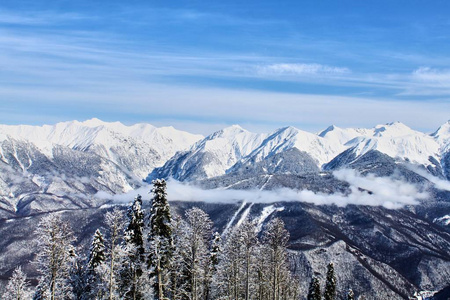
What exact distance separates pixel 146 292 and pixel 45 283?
13.3m

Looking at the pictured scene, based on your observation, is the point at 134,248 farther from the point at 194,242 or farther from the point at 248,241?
the point at 248,241

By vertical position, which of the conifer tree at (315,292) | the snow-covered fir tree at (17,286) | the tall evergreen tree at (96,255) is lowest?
the conifer tree at (315,292)

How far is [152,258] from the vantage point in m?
47.9

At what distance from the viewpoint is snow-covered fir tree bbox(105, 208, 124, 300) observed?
1918 inches

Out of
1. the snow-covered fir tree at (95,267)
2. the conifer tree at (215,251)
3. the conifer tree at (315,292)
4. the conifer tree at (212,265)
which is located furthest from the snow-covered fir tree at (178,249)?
the conifer tree at (315,292)

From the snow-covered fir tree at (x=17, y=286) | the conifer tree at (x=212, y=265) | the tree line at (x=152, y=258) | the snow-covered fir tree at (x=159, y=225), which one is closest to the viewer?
the snow-covered fir tree at (x=159, y=225)

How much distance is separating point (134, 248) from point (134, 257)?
1.42m

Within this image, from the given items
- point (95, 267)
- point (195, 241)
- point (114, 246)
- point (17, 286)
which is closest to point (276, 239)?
point (195, 241)

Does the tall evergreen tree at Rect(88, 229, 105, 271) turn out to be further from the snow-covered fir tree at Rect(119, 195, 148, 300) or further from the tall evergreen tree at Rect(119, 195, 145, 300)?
the tall evergreen tree at Rect(119, 195, 145, 300)

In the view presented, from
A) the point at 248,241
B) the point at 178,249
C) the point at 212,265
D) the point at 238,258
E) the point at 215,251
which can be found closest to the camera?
the point at 178,249

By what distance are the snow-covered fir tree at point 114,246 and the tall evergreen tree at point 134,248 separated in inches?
33.6

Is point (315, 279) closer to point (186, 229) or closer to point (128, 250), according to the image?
point (186, 229)

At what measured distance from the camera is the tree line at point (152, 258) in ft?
154

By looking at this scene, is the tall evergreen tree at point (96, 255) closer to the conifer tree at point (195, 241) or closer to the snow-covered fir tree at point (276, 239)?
the conifer tree at point (195, 241)
